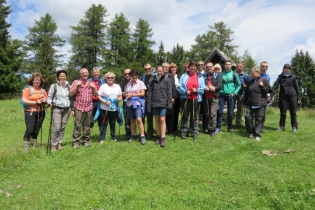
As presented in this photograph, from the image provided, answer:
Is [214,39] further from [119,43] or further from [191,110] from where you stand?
[191,110]

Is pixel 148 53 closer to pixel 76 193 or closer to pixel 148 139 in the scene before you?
pixel 148 139

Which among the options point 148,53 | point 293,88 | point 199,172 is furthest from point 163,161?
point 148,53

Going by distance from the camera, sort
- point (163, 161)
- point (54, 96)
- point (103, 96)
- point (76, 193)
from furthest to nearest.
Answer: point (103, 96) < point (54, 96) < point (163, 161) < point (76, 193)

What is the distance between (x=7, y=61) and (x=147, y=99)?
1412 inches

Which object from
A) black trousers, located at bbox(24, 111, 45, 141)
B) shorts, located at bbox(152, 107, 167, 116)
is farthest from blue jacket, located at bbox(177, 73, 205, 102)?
black trousers, located at bbox(24, 111, 45, 141)

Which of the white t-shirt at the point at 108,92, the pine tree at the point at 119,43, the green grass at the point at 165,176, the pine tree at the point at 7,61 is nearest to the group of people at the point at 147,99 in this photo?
the white t-shirt at the point at 108,92

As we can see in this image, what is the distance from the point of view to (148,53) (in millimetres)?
45188

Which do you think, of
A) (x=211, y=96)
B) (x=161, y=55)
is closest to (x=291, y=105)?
(x=211, y=96)

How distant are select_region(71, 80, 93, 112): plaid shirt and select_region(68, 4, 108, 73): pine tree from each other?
35955mm

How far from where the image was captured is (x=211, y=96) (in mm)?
8469

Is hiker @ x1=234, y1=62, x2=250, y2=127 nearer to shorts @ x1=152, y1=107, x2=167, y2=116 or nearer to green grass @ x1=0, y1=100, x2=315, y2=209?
green grass @ x1=0, y1=100, x2=315, y2=209

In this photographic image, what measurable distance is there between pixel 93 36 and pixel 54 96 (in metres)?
38.9

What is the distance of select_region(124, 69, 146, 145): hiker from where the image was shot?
768 cm

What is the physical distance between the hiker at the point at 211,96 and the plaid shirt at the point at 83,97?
3929mm
